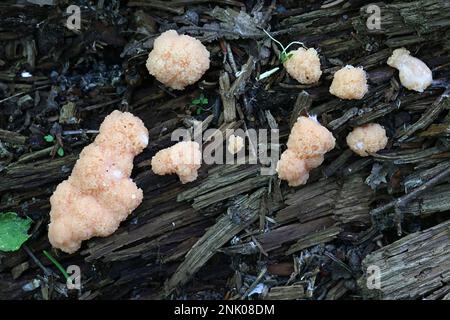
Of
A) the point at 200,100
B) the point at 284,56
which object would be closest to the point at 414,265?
the point at 284,56

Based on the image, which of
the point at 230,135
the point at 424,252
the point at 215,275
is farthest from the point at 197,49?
the point at 424,252

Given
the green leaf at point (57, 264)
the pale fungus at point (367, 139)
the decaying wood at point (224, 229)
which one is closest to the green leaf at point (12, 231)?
the green leaf at point (57, 264)

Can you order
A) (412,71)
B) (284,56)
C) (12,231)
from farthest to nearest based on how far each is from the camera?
1. (12,231)
2. (284,56)
3. (412,71)

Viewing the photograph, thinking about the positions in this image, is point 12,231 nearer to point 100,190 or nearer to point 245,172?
point 100,190

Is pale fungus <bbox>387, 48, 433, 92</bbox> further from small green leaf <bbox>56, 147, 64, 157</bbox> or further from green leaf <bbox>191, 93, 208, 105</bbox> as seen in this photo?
small green leaf <bbox>56, 147, 64, 157</bbox>

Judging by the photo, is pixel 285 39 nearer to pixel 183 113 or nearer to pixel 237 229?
pixel 183 113

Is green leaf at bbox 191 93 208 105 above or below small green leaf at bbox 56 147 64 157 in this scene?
above

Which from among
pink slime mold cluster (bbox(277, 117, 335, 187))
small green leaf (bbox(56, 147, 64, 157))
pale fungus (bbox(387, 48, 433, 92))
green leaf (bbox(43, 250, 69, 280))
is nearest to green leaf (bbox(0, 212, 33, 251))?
green leaf (bbox(43, 250, 69, 280))
